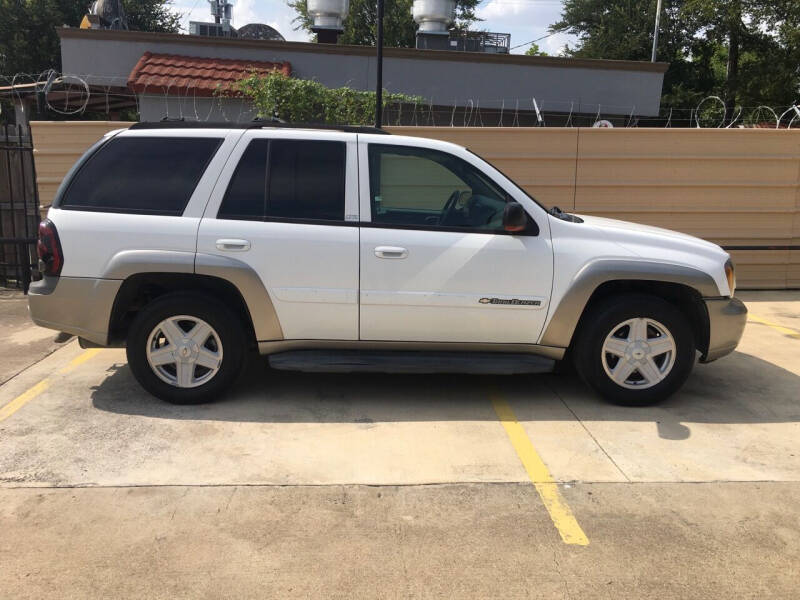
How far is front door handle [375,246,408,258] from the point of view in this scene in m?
4.64

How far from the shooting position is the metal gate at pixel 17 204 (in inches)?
335

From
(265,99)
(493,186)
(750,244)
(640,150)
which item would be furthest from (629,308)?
(265,99)

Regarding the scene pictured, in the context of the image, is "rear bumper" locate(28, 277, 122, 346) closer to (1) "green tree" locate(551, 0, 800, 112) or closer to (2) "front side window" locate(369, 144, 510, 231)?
(2) "front side window" locate(369, 144, 510, 231)

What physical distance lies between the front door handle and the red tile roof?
7.72 meters

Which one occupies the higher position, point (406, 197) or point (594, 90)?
point (594, 90)

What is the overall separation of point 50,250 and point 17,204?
489 cm

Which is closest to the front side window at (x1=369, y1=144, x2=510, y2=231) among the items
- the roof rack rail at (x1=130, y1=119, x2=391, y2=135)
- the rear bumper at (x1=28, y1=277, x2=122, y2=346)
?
the roof rack rail at (x1=130, y1=119, x2=391, y2=135)

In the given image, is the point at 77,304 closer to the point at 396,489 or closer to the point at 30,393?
the point at 30,393

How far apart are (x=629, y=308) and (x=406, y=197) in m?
1.74

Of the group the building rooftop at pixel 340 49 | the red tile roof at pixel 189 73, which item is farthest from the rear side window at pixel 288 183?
the building rooftop at pixel 340 49

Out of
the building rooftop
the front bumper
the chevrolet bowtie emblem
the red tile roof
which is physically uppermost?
the building rooftop

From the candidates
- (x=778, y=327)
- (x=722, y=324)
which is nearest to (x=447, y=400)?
(x=722, y=324)

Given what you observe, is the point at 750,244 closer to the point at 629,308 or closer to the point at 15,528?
the point at 629,308

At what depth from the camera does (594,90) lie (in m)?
14.8
